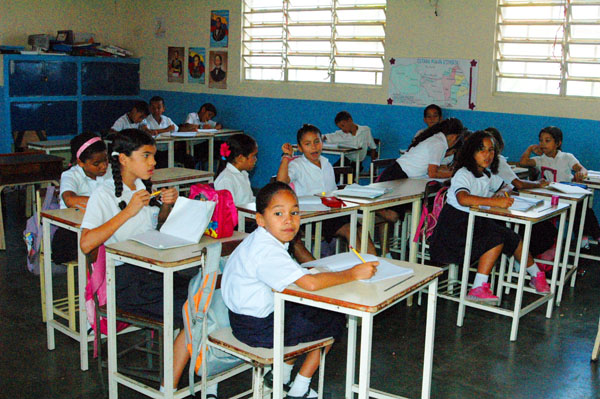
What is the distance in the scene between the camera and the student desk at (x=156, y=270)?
2443mm

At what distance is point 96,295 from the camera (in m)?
2.78

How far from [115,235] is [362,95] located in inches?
188

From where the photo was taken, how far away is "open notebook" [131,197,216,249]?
2.69m

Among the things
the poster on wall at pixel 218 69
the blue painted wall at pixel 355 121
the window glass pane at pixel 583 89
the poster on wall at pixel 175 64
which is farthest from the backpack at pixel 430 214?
the poster on wall at pixel 175 64

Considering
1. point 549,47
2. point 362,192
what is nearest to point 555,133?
point 549,47

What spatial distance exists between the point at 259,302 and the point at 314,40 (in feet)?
18.4

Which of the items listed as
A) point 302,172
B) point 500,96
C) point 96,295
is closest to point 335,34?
point 500,96

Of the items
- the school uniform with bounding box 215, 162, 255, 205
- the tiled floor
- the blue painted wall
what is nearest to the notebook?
the school uniform with bounding box 215, 162, 255, 205

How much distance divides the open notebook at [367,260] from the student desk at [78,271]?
3.89ft

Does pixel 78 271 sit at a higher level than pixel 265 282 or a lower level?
lower

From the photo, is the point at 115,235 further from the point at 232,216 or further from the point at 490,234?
the point at 490,234

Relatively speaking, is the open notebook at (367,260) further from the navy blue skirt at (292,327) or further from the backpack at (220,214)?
the backpack at (220,214)

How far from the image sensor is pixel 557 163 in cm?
544

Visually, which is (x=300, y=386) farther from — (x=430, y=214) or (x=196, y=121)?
(x=196, y=121)
